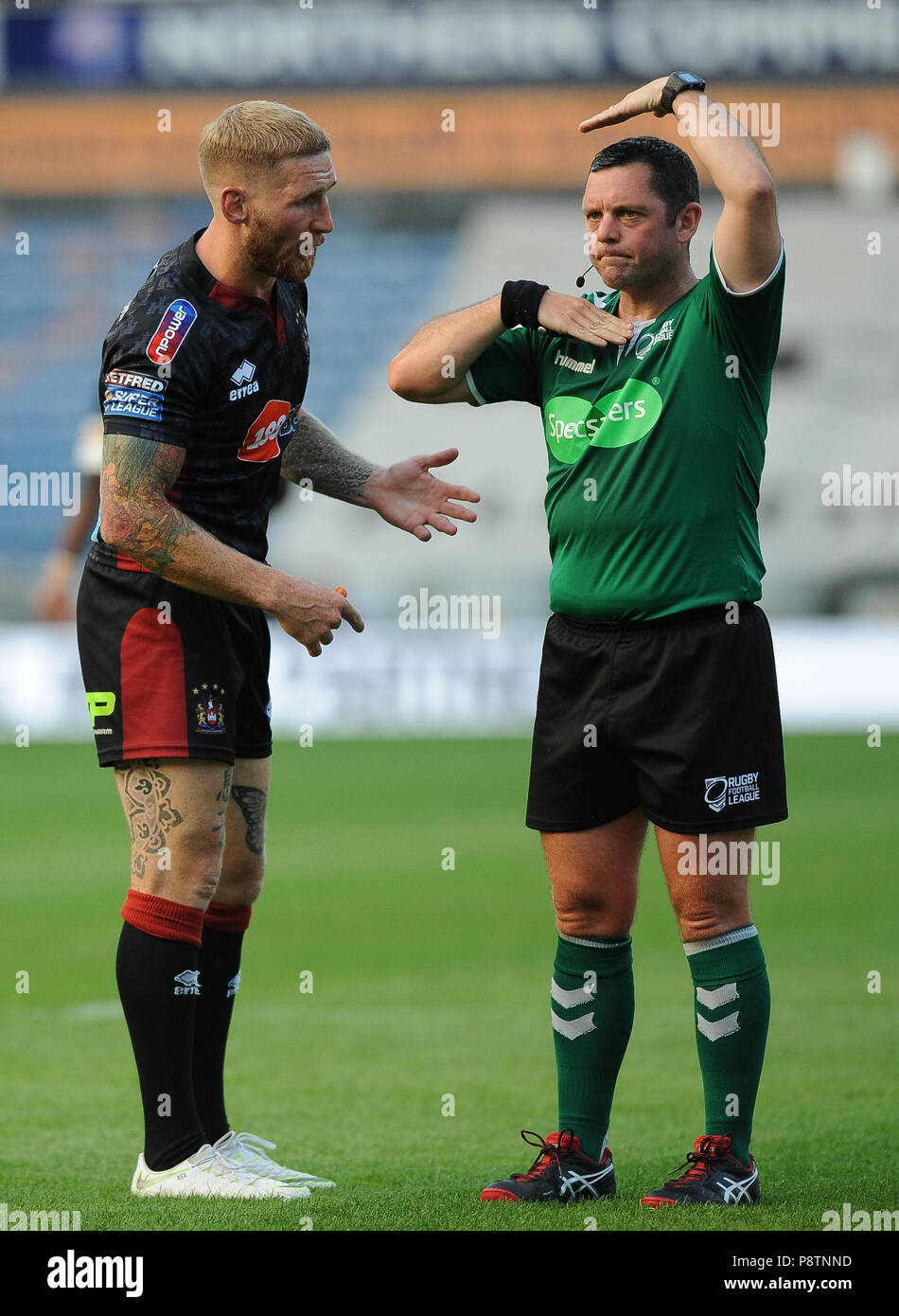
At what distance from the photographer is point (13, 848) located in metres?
9.96

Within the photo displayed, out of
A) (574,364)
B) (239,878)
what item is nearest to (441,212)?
(574,364)

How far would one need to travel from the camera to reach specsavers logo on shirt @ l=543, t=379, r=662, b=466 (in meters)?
3.42

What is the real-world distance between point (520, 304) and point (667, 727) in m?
0.91

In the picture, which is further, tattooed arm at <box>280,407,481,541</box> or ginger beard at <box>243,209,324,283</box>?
tattooed arm at <box>280,407,481,541</box>

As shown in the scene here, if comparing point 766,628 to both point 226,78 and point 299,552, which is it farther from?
point 226,78

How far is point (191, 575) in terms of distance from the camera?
337 centimetres

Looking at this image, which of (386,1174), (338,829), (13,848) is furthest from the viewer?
(338,829)

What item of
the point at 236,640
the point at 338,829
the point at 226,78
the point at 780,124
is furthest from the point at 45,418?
the point at 236,640

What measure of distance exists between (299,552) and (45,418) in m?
4.13

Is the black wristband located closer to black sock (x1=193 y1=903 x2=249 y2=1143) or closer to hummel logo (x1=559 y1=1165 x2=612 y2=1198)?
black sock (x1=193 y1=903 x2=249 y2=1143)

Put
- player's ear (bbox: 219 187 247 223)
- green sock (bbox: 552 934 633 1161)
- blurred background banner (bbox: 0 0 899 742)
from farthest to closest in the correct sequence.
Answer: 1. blurred background banner (bbox: 0 0 899 742)
2. green sock (bbox: 552 934 633 1161)
3. player's ear (bbox: 219 187 247 223)

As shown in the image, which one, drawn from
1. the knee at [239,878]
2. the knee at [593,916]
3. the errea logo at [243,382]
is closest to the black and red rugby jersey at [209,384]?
the errea logo at [243,382]

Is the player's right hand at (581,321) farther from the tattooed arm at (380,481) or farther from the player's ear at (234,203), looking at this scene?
the player's ear at (234,203)

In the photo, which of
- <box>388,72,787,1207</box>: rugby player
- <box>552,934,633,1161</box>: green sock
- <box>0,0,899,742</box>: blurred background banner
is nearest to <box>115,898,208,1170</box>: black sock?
<box>388,72,787,1207</box>: rugby player
